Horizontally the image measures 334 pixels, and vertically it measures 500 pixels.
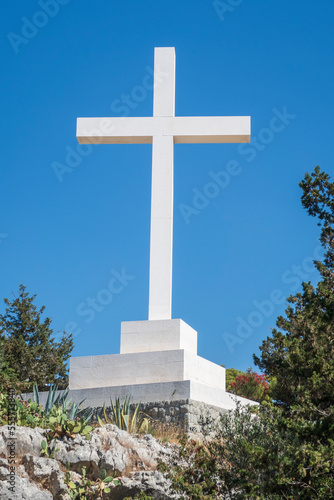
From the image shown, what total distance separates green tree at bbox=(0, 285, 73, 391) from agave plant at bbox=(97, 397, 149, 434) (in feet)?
21.5

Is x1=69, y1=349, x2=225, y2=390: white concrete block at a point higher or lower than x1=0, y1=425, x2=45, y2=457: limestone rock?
higher

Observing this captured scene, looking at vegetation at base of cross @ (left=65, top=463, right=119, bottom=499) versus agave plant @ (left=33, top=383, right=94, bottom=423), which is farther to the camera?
agave plant @ (left=33, top=383, right=94, bottom=423)

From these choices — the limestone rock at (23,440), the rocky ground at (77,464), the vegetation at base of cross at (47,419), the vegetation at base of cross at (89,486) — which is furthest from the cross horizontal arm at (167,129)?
the vegetation at base of cross at (89,486)

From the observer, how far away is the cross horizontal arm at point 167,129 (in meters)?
12.3

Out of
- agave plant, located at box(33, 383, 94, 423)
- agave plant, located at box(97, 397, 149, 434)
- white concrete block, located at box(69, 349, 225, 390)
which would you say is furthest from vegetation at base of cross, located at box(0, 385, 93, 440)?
white concrete block, located at box(69, 349, 225, 390)

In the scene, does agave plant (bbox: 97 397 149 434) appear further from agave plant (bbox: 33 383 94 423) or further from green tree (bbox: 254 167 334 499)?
green tree (bbox: 254 167 334 499)

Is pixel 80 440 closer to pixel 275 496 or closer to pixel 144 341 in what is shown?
pixel 275 496

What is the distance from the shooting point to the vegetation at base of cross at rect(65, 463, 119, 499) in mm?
7207

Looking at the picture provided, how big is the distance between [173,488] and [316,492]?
1.60 meters

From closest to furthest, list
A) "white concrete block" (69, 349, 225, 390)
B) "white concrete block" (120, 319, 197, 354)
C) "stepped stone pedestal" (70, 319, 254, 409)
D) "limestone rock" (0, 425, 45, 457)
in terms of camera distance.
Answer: "limestone rock" (0, 425, 45, 457) < "stepped stone pedestal" (70, 319, 254, 409) < "white concrete block" (69, 349, 225, 390) < "white concrete block" (120, 319, 197, 354)

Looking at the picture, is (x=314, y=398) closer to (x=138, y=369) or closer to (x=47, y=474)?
(x=47, y=474)

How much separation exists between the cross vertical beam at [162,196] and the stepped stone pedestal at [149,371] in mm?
393

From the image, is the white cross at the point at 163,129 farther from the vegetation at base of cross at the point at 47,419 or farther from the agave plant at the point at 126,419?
the vegetation at base of cross at the point at 47,419

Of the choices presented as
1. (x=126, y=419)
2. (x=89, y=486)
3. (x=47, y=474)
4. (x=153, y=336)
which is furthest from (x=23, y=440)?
(x=153, y=336)
